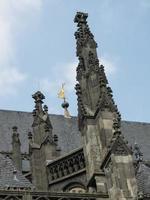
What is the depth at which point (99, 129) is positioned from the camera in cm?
Answer: 1391

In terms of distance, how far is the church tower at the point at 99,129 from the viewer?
40.3 feet

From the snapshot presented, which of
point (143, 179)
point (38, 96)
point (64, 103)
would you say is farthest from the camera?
point (64, 103)

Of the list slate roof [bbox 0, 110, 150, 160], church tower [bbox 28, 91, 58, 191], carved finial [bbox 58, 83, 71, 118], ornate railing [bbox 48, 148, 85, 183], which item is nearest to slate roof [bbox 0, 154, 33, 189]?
ornate railing [bbox 48, 148, 85, 183]

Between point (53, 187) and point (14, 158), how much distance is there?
428cm

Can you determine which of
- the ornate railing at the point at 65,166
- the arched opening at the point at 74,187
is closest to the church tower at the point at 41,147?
the ornate railing at the point at 65,166

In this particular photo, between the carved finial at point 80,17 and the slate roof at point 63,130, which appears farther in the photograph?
the slate roof at point 63,130

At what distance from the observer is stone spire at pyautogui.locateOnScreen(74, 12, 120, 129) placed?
46.5 feet

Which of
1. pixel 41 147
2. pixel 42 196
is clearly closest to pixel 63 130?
pixel 41 147

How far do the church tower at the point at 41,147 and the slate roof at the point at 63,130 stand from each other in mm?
6298

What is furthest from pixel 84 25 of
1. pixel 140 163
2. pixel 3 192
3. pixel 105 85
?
pixel 3 192

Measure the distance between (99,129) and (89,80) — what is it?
67.2 inches

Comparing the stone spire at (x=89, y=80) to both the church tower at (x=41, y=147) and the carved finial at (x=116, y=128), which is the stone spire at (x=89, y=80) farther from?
the church tower at (x=41, y=147)

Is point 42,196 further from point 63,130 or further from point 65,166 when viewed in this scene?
Result: point 63,130

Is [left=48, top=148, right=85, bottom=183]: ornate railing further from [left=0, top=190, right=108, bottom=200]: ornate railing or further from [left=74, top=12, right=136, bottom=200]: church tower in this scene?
[left=0, top=190, right=108, bottom=200]: ornate railing
